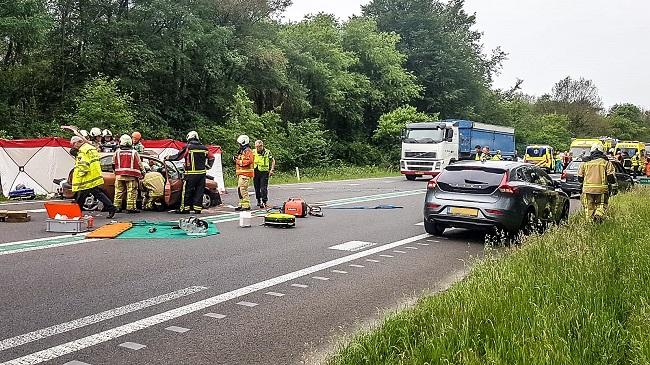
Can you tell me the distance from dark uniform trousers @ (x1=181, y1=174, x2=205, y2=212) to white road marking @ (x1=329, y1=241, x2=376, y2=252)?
5.02m

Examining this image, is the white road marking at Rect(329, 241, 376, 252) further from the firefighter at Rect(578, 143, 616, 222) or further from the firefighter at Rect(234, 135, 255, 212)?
the firefighter at Rect(234, 135, 255, 212)

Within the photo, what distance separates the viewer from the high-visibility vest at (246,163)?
15.9 meters

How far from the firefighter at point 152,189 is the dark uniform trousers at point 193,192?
1.87 feet

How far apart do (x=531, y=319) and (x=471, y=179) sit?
6.68 meters

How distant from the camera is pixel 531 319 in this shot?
4758 millimetres

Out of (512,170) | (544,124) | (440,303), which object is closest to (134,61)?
(512,170)

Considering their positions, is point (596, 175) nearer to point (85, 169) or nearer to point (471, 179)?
point (471, 179)

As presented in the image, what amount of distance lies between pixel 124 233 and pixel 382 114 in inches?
1688

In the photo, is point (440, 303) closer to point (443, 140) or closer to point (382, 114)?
point (443, 140)

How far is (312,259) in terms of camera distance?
894 cm


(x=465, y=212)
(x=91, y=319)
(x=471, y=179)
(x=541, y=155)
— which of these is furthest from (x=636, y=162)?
(x=91, y=319)

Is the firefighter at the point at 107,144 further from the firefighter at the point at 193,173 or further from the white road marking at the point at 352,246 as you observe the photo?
the white road marking at the point at 352,246

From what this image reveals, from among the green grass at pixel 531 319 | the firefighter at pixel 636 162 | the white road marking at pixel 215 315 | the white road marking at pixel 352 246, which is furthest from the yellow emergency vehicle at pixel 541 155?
the white road marking at pixel 215 315

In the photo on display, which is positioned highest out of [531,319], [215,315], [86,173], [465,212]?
[86,173]
